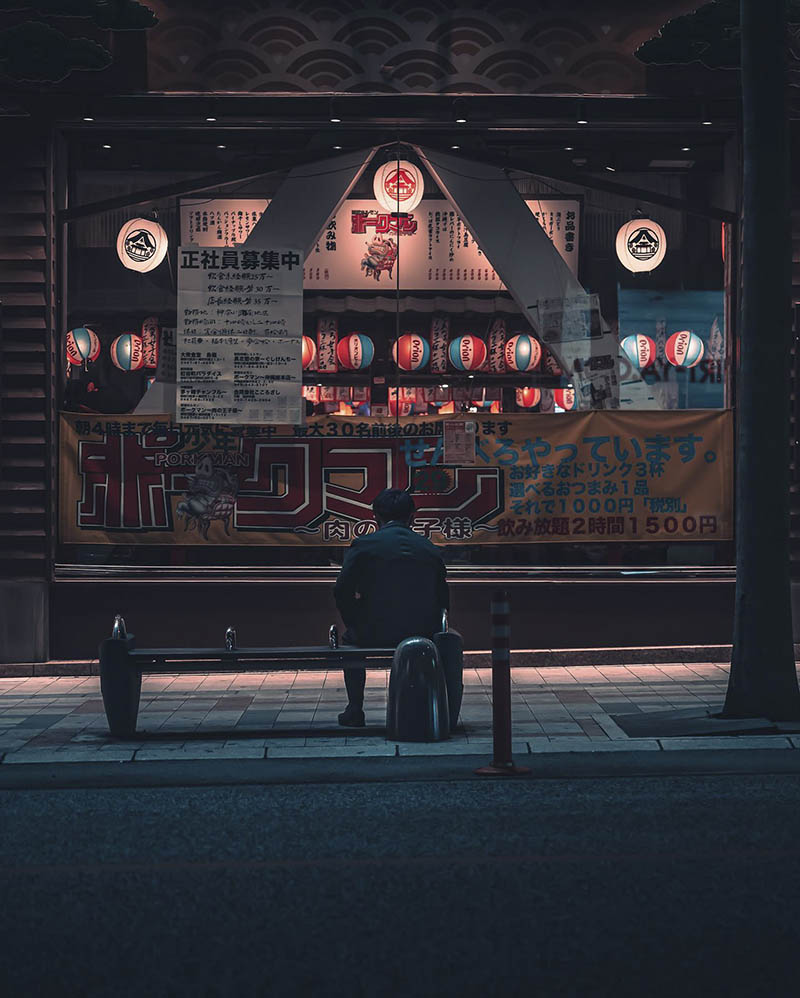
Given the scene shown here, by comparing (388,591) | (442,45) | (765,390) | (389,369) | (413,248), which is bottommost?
(388,591)

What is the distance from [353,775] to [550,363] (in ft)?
19.5

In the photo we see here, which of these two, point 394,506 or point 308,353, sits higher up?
point 308,353

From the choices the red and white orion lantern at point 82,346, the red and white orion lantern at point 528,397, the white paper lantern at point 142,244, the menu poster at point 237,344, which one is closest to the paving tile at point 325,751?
the menu poster at point 237,344

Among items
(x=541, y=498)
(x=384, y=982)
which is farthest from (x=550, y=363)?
(x=384, y=982)

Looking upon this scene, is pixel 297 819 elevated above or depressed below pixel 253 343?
below

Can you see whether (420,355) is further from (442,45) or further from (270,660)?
(270,660)

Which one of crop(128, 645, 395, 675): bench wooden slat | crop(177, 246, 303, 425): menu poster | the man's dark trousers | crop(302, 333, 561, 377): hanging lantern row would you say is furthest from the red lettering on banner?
crop(128, 645, 395, 675): bench wooden slat

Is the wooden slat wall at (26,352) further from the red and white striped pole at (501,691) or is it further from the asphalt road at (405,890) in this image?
the red and white striped pole at (501,691)

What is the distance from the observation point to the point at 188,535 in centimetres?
1222

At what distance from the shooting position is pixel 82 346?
12203 millimetres

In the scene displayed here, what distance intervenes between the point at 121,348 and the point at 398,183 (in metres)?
3.06

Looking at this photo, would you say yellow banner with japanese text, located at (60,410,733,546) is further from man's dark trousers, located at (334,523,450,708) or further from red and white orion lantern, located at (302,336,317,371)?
man's dark trousers, located at (334,523,450,708)

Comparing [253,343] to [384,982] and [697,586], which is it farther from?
[384,982]

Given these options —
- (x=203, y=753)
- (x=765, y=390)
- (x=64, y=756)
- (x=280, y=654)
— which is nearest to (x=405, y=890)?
(x=203, y=753)
